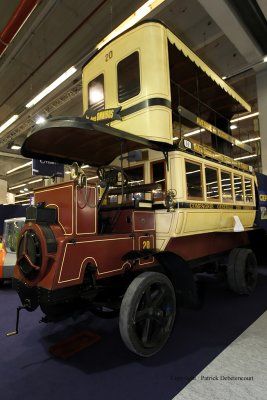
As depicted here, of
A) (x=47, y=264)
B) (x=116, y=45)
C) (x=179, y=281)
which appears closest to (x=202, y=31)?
(x=116, y=45)

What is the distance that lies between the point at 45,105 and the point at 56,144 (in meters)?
6.70

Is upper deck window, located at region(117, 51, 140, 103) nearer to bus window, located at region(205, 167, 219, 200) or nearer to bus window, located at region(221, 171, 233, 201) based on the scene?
bus window, located at region(205, 167, 219, 200)

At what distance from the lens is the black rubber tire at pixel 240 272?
5.12 m

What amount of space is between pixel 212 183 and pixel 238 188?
1287mm

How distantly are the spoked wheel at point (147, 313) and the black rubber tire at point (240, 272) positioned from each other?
90.6 inches

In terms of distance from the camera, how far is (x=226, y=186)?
505 cm

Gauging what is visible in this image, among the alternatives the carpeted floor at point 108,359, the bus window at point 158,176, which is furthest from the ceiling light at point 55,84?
the carpeted floor at point 108,359

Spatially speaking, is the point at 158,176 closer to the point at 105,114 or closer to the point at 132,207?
the point at 132,207

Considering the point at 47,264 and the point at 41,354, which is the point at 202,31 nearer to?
the point at 47,264

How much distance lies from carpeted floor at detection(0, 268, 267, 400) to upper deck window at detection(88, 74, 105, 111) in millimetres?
3505

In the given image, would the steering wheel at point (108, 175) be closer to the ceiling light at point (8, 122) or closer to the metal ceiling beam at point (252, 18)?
the metal ceiling beam at point (252, 18)

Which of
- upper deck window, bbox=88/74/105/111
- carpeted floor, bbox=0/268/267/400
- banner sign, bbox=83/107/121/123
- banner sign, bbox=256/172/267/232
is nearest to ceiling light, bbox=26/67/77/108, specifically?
upper deck window, bbox=88/74/105/111

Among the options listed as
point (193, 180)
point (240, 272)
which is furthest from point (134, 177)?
point (240, 272)

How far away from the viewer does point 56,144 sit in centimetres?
360
